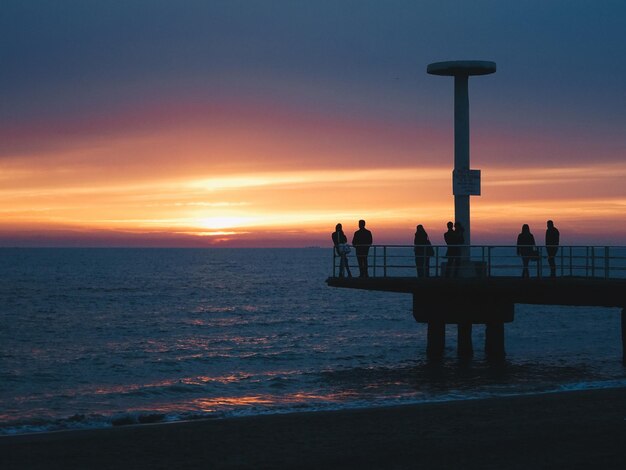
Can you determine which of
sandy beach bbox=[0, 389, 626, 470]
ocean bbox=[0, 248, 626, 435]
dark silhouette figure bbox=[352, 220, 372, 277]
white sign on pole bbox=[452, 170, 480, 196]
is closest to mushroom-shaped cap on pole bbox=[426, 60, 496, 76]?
white sign on pole bbox=[452, 170, 480, 196]

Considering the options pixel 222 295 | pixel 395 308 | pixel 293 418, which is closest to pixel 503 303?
pixel 293 418

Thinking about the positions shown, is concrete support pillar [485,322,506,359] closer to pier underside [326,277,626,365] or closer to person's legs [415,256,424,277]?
pier underside [326,277,626,365]

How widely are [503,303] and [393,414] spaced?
1307cm

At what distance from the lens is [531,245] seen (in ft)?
91.4

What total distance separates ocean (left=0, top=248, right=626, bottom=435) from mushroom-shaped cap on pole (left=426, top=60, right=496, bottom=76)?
33.3 feet

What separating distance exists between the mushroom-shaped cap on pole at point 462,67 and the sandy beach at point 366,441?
1411 centimetres

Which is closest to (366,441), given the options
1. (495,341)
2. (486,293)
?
(486,293)

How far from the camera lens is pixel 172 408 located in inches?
924

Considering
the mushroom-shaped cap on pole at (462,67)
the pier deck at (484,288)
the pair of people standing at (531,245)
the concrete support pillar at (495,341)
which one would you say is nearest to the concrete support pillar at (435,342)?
the concrete support pillar at (495,341)

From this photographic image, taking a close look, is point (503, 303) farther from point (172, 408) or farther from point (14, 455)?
point (14, 455)

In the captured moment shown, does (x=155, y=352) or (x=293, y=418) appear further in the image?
(x=155, y=352)

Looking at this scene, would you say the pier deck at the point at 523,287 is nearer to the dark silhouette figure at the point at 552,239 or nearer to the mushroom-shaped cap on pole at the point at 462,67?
the dark silhouette figure at the point at 552,239

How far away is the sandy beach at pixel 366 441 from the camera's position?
13.2 metres

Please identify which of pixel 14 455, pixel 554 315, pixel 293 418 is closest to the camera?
pixel 14 455
